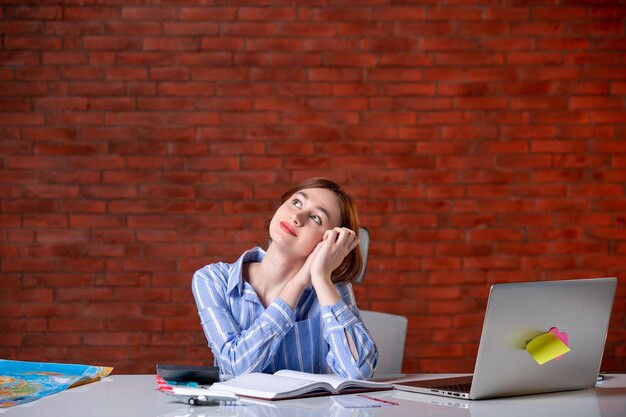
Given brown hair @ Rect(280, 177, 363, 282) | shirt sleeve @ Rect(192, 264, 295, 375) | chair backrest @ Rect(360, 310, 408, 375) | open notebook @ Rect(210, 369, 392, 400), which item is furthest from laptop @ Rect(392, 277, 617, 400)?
chair backrest @ Rect(360, 310, 408, 375)

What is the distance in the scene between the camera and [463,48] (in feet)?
13.2

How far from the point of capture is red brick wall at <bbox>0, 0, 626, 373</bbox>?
3922 mm

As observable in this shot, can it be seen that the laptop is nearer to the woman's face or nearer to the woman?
the woman

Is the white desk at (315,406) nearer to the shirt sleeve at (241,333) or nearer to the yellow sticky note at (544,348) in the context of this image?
the yellow sticky note at (544,348)

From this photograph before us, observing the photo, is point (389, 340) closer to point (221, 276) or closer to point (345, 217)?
point (345, 217)

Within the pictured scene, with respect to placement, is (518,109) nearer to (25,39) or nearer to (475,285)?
(475,285)

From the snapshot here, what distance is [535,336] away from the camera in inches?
68.3

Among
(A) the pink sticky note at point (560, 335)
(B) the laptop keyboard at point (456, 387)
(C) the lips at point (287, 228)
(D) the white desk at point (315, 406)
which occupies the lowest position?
(B) the laptop keyboard at point (456, 387)

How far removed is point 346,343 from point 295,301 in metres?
0.18

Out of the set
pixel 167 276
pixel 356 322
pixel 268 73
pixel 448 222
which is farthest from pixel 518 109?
pixel 356 322

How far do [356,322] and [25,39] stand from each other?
103 inches

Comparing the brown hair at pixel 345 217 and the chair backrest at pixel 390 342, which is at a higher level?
the brown hair at pixel 345 217

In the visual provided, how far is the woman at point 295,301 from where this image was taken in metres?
2.08

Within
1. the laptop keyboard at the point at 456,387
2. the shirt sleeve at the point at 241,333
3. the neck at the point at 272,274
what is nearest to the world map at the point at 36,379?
the shirt sleeve at the point at 241,333
